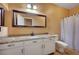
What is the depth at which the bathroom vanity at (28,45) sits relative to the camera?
4.85ft

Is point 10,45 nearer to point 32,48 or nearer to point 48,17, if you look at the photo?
point 32,48

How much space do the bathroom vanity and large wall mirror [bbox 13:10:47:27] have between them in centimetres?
18

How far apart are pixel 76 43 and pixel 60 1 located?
2.08ft

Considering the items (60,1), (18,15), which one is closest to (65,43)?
(60,1)

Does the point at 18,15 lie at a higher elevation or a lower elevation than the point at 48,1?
lower

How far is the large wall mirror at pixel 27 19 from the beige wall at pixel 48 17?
6 centimetres

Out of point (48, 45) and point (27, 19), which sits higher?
point (27, 19)

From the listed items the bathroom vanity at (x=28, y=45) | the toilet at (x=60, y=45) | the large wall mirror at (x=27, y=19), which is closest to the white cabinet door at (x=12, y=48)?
the bathroom vanity at (x=28, y=45)

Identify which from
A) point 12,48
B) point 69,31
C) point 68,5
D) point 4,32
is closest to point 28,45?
point 12,48

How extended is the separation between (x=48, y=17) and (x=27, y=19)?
31 centimetres

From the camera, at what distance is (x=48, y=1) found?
1.53 meters

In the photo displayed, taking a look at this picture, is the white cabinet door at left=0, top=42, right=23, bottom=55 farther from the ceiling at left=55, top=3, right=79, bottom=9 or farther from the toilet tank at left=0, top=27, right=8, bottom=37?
the ceiling at left=55, top=3, right=79, bottom=9

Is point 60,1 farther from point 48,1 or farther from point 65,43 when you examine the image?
point 65,43

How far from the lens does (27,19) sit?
63.4 inches
